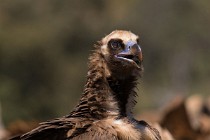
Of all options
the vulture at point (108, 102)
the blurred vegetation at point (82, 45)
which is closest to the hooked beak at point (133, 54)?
the vulture at point (108, 102)

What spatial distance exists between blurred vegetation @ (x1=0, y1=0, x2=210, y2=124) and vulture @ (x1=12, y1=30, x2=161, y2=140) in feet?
114

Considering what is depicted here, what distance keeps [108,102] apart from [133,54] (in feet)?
1.31

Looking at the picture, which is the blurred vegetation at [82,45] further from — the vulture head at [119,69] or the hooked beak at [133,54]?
the hooked beak at [133,54]

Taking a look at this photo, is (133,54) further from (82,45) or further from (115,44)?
(82,45)

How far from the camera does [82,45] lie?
176 ft

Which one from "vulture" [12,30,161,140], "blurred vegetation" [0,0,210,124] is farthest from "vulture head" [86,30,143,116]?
"blurred vegetation" [0,0,210,124]

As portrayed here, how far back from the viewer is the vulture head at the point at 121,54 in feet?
22.1

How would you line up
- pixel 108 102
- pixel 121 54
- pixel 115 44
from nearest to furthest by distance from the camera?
pixel 108 102 < pixel 121 54 < pixel 115 44

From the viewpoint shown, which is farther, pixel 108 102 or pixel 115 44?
pixel 115 44

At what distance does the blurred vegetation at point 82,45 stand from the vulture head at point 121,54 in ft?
113

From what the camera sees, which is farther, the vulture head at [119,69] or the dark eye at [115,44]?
the dark eye at [115,44]

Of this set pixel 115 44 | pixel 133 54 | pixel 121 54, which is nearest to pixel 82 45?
pixel 115 44

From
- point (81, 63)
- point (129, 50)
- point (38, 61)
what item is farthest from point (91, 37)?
point (129, 50)

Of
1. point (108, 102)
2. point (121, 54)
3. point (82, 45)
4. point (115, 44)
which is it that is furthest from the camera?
point (82, 45)
